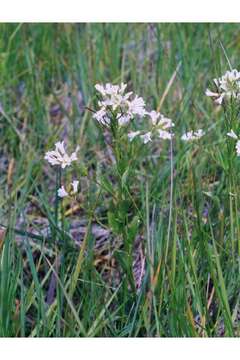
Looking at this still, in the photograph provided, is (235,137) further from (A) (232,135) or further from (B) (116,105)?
(B) (116,105)

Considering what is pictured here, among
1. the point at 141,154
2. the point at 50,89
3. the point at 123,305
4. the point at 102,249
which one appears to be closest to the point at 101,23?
the point at 50,89

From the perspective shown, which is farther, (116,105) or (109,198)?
(109,198)

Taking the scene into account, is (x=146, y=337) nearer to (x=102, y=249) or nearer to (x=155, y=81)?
(x=102, y=249)

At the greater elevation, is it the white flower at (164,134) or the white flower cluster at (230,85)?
the white flower cluster at (230,85)

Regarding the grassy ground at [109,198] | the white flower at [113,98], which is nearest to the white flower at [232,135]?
the grassy ground at [109,198]

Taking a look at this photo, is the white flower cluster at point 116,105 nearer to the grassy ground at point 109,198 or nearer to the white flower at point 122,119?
the white flower at point 122,119

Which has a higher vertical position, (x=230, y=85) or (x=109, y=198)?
(x=230, y=85)

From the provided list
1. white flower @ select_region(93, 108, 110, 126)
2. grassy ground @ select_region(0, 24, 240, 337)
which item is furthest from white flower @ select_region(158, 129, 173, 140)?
white flower @ select_region(93, 108, 110, 126)

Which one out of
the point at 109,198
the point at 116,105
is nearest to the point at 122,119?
the point at 116,105
